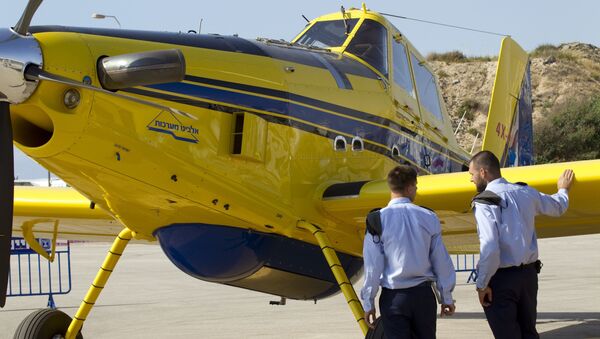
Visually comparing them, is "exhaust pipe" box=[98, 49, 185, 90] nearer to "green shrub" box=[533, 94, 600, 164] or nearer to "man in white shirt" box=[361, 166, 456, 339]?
"man in white shirt" box=[361, 166, 456, 339]

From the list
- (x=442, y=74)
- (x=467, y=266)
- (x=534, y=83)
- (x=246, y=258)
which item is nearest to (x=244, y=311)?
(x=246, y=258)

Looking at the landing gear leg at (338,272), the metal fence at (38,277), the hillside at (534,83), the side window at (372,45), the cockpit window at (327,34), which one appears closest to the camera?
the landing gear leg at (338,272)

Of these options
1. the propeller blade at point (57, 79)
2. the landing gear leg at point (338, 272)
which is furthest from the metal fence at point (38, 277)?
the propeller blade at point (57, 79)

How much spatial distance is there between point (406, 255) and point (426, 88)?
4710mm

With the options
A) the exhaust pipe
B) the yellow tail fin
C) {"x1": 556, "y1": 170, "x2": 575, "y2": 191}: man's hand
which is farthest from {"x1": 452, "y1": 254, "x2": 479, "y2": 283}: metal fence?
the exhaust pipe

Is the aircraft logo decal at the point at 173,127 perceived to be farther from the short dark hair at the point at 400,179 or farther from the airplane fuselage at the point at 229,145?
the short dark hair at the point at 400,179

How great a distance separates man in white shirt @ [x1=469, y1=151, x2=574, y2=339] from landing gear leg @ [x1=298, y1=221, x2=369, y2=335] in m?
1.49

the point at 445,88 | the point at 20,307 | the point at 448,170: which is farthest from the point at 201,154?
the point at 445,88

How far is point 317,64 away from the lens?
7727mm

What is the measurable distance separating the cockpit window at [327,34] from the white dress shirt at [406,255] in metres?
3.62

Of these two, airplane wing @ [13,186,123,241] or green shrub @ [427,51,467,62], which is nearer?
airplane wing @ [13,186,123,241]

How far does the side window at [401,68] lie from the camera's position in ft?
29.0

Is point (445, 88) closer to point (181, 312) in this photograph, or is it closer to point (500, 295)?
point (181, 312)

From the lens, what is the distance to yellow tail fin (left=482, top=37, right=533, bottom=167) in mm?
11055
